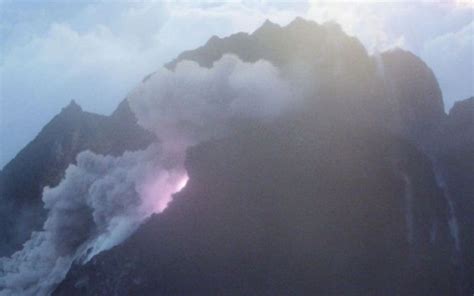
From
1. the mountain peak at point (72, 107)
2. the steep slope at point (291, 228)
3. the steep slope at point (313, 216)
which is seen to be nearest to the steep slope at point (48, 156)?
the mountain peak at point (72, 107)

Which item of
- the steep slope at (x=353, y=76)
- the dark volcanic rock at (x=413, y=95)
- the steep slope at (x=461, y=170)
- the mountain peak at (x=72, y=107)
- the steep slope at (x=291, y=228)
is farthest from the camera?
the mountain peak at (x=72, y=107)

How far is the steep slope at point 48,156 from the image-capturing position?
114 meters

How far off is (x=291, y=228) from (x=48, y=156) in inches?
2893

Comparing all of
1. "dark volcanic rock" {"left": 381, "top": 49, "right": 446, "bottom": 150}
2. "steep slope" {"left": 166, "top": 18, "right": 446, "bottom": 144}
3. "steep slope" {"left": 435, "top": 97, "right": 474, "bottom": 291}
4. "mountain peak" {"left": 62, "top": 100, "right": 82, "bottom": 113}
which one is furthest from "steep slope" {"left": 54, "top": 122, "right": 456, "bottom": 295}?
"mountain peak" {"left": 62, "top": 100, "right": 82, "bottom": 113}

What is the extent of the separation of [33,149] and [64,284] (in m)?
66.9

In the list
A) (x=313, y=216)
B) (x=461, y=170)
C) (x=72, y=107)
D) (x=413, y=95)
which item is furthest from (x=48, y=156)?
(x=461, y=170)

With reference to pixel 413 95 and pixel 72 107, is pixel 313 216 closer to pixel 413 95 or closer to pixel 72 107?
pixel 413 95

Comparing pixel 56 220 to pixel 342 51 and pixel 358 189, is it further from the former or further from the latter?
pixel 342 51

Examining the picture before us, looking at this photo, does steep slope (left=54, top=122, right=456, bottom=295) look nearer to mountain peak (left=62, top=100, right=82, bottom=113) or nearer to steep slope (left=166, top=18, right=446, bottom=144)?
steep slope (left=166, top=18, right=446, bottom=144)

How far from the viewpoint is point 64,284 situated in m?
70.4

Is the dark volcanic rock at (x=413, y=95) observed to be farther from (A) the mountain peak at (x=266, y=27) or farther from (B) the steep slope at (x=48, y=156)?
(B) the steep slope at (x=48, y=156)

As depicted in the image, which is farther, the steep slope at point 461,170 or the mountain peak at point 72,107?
the mountain peak at point 72,107

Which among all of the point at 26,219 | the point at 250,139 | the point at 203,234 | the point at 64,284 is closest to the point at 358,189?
the point at 250,139

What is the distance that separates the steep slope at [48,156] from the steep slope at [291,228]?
38.9 metres
